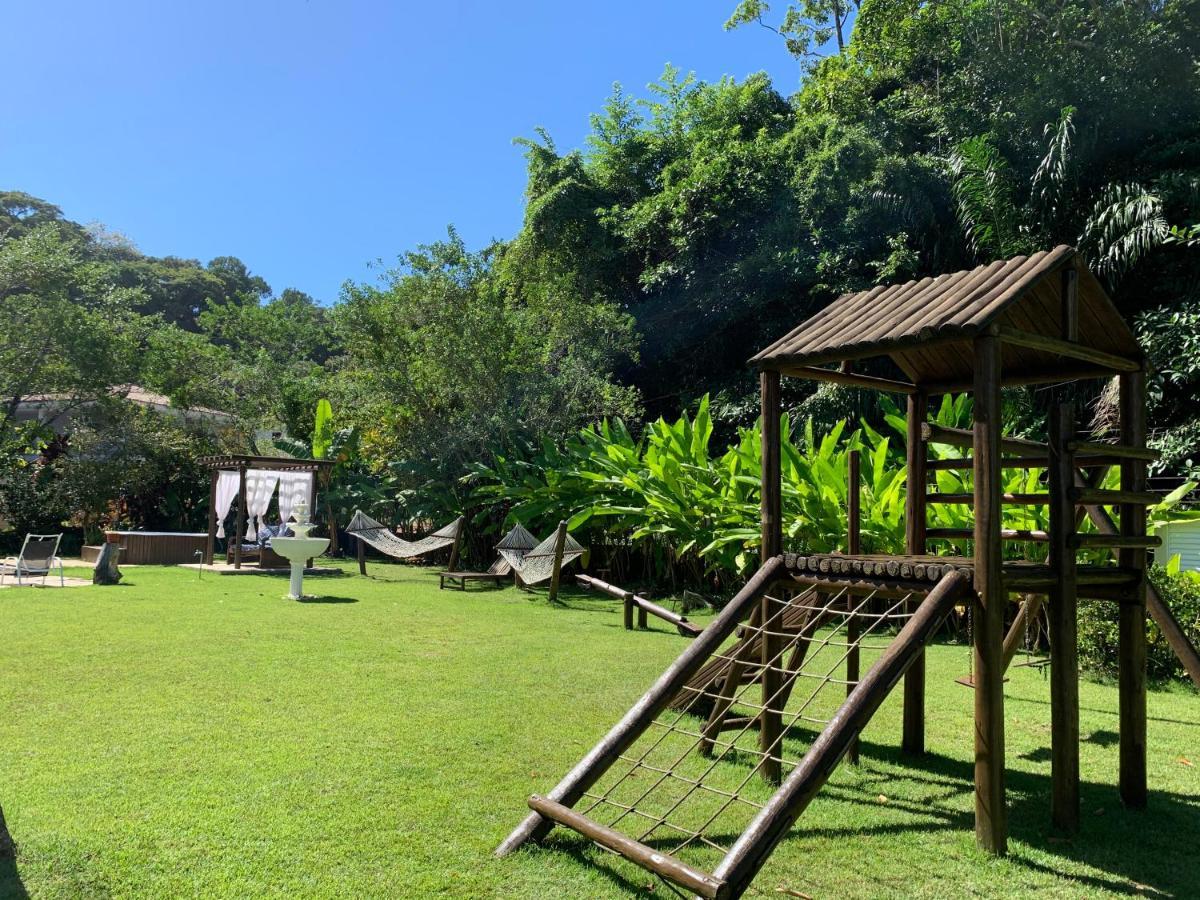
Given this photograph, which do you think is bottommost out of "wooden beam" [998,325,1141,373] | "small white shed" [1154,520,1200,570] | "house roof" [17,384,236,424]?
"small white shed" [1154,520,1200,570]

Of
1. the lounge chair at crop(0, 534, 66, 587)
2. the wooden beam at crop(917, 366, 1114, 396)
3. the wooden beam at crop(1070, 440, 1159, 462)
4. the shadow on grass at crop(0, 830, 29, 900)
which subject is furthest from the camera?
the lounge chair at crop(0, 534, 66, 587)

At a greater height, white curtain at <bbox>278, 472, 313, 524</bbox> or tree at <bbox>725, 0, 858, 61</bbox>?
tree at <bbox>725, 0, 858, 61</bbox>

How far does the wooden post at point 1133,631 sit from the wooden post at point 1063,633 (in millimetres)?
564

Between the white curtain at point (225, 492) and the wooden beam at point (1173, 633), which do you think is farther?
the white curtain at point (225, 492)

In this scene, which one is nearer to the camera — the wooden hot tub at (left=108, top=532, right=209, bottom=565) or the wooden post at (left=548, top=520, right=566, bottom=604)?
the wooden post at (left=548, top=520, right=566, bottom=604)

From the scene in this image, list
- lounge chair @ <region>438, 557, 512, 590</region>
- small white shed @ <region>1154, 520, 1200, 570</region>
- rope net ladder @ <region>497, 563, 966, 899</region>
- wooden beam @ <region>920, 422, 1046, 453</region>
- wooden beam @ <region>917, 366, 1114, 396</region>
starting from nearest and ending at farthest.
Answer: rope net ladder @ <region>497, 563, 966, 899</region> → wooden beam @ <region>917, 366, 1114, 396</region> → wooden beam @ <region>920, 422, 1046, 453</region> → small white shed @ <region>1154, 520, 1200, 570</region> → lounge chair @ <region>438, 557, 512, 590</region>

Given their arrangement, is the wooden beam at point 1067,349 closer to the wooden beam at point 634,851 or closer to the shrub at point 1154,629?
the wooden beam at point 634,851

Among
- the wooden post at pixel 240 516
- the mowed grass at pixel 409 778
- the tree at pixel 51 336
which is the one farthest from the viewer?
the tree at pixel 51 336

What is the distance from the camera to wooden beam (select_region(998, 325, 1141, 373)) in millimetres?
3732

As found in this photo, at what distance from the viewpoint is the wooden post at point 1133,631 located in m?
4.19

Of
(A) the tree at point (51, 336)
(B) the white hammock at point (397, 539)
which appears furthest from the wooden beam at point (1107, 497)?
(A) the tree at point (51, 336)

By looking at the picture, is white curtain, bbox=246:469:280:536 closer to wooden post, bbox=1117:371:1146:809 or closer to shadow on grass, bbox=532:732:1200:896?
shadow on grass, bbox=532:732:1200:896

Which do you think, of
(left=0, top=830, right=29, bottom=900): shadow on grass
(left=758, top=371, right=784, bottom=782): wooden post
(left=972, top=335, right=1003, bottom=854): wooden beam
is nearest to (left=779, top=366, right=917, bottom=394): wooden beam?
(left=758, top=371, right=784, bottom=782): wooden post

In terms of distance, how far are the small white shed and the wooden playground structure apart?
14.2ft
